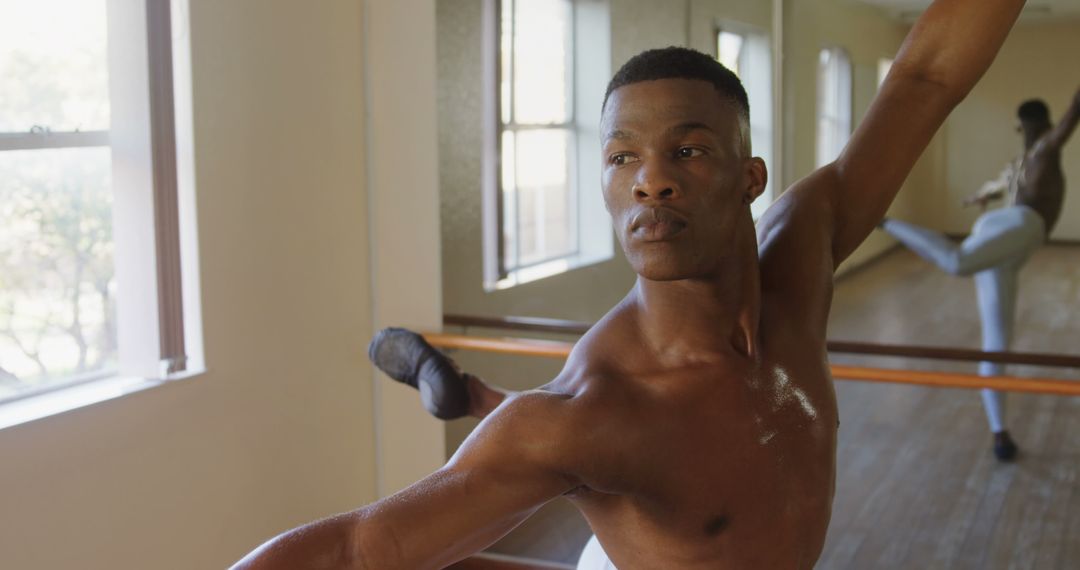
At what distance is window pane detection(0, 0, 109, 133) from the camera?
218 centimetres

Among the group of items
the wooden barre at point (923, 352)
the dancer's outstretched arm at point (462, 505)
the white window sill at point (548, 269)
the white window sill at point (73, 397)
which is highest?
the dancer's outstretched arm at point (462, 505)

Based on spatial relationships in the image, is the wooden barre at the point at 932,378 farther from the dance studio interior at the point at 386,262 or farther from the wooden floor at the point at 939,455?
the wooden floor at the point at 939,455

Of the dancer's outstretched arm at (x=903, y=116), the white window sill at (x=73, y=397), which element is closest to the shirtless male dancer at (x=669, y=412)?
the dancer's outstretched arm at (x=903, y=116)

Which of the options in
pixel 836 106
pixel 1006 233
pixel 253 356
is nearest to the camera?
pixel 253 356

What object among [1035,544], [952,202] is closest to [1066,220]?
[952,202]

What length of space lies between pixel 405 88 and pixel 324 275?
1.80 ft

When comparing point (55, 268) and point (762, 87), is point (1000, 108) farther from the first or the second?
point (55, 268)

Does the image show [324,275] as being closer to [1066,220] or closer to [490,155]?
[490,155]

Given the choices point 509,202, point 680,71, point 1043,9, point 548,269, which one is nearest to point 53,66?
point 680,71

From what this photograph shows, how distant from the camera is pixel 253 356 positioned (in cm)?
277

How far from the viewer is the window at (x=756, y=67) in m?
4.49

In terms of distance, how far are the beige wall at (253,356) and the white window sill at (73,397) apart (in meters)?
0.02

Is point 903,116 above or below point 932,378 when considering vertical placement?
above

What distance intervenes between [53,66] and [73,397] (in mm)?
661
